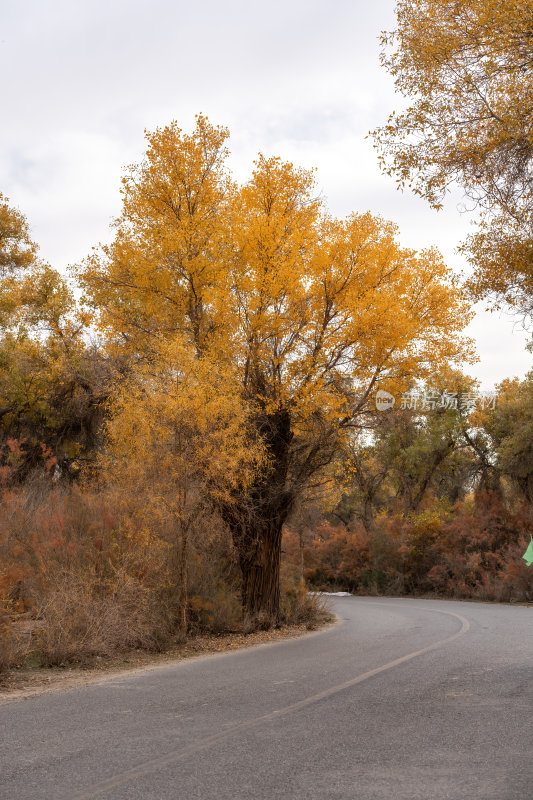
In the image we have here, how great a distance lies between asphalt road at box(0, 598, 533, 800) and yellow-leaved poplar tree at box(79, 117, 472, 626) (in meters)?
6.46

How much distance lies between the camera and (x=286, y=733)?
21.3 ft

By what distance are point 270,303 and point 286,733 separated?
1109 cm

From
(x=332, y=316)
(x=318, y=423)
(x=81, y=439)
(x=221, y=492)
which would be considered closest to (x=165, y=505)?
(x=221, y=492)

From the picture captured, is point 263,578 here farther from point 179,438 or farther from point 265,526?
point 179,438

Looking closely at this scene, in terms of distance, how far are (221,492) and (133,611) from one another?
10.3 feet

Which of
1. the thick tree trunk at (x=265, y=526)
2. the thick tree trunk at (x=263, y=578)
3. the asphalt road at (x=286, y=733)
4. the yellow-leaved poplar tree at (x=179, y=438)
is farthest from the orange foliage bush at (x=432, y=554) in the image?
the asphalt road at (x=286, y=733)

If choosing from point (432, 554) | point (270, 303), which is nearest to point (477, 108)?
point (270, 303)

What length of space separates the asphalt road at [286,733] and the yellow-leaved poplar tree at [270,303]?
21.2ft

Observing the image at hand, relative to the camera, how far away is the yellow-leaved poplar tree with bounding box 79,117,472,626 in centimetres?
1611

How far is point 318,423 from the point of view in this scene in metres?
17.1

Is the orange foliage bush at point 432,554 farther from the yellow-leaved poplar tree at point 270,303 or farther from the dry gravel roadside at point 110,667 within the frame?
the dry gravel roadside at point 110,667

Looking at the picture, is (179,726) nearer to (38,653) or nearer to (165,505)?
(38,653)

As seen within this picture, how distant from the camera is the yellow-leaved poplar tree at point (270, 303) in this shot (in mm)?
16109

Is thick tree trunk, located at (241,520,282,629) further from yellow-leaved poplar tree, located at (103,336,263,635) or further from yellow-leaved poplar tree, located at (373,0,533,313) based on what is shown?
yellow-leaved poplar tree, located at (373,0,533,313)
